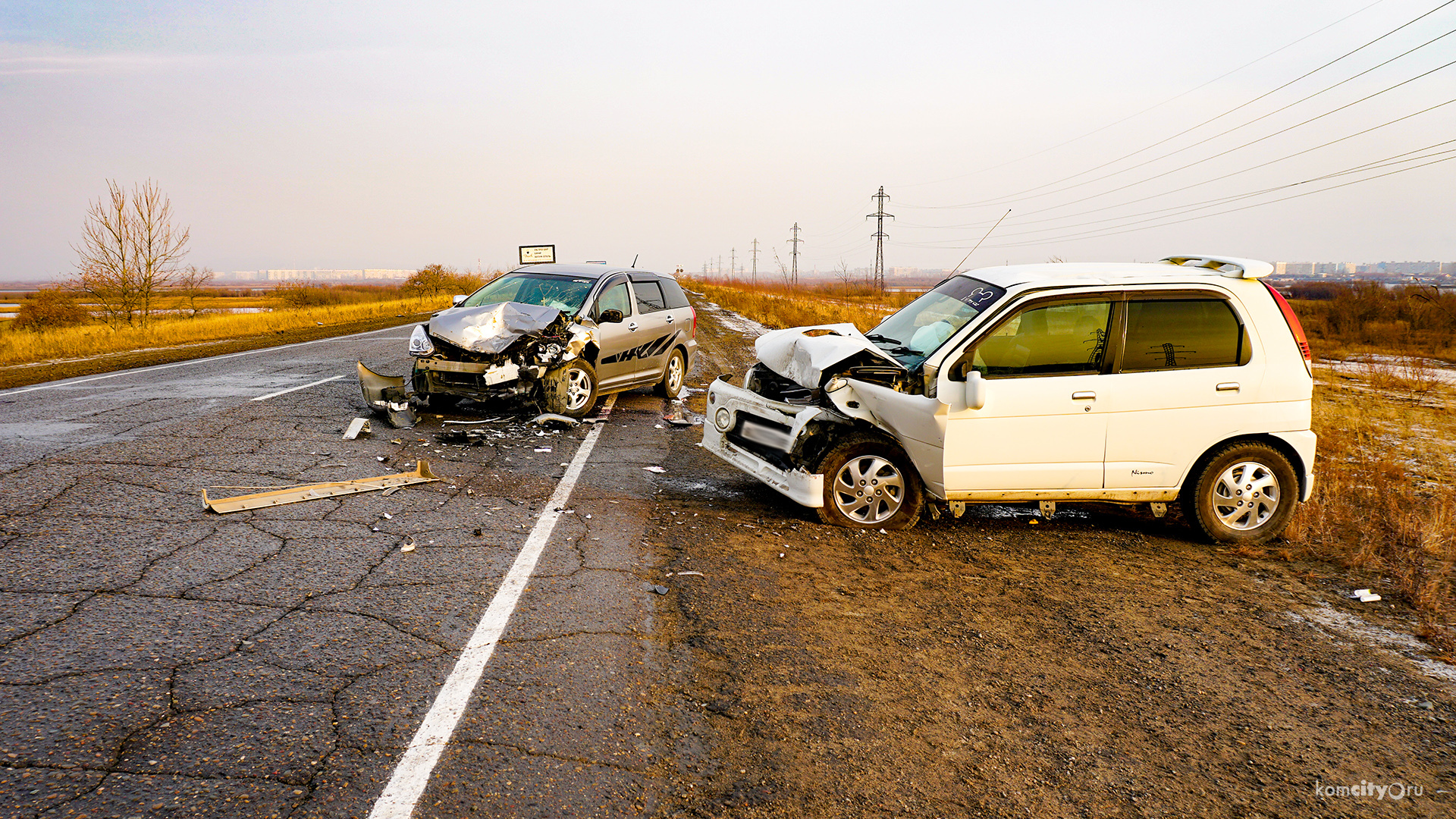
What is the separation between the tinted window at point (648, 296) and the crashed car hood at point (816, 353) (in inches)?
171

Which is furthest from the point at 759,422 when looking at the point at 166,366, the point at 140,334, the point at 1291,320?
the point at 140,334

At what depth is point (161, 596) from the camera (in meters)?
3.91

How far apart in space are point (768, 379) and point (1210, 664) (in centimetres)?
384

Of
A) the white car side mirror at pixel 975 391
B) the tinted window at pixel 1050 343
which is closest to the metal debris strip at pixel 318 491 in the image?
the white car side mirror at pixel 975 391

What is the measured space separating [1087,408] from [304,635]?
4.96 meters

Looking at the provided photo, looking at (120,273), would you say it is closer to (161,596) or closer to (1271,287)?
(161,596)

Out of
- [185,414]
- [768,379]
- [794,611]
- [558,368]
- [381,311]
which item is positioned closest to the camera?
[794,611]

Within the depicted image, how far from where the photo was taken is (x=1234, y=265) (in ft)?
18.5

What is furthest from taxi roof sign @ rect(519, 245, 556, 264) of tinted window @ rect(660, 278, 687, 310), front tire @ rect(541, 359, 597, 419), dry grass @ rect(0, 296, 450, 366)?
front tire @ rect(541, 359, 597, 419)

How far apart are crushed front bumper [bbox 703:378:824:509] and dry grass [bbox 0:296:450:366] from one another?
49.0 feet

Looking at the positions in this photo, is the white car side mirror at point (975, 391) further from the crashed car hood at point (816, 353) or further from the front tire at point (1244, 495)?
the front tire at point (1244, 495)

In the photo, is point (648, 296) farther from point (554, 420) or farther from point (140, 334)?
point (140, 334)

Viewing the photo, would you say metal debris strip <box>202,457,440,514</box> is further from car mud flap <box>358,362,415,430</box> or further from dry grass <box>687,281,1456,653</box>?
dry grass <box>687,281,1456,653</box>

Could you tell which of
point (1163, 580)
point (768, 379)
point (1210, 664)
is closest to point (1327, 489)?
point (1163, 580)
